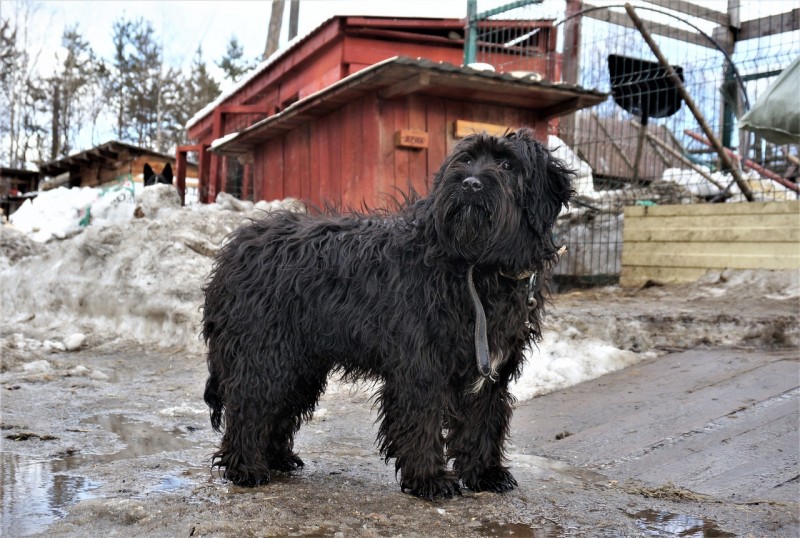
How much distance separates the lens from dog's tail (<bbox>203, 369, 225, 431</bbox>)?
4.02 m

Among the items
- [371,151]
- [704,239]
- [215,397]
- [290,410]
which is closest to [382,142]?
[371,151]

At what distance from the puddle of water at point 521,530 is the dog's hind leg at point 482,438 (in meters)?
0.48

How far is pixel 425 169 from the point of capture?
28.7 ft

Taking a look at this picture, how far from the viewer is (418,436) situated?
347 cm

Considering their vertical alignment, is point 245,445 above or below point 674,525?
above

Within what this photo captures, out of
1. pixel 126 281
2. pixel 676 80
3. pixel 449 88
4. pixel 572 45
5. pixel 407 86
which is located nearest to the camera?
pixel 407 86

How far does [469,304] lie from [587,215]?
765cm

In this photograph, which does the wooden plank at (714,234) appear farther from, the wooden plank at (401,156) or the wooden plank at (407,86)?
the wooden plank at (407,86)

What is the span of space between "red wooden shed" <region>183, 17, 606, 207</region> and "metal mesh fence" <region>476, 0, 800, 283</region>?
312 millimetres

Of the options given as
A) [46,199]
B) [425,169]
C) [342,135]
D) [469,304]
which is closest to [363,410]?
[469,304]

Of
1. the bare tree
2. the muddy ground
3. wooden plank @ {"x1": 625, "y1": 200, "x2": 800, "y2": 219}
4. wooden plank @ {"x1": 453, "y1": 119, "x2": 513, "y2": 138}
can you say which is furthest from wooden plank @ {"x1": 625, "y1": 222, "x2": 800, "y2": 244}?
the bare tree

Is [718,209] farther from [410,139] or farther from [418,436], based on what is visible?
[418,436]

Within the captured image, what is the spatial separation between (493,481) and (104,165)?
922 inches

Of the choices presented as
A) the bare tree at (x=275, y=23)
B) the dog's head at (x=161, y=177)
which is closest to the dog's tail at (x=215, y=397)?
the dog's head at (x=161, y=177)
